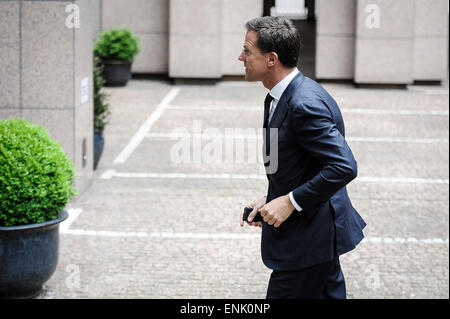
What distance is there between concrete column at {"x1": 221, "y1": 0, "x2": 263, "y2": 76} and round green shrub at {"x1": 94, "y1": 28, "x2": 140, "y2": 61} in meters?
2.75

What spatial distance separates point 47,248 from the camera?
6.95 meters

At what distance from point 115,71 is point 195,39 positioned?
233 centimetres

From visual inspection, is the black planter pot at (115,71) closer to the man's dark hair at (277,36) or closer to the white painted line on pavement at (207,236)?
the white painted line on pavement at (207,236)

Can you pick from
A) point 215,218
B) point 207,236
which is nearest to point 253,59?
point 207,236

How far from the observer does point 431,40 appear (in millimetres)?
21469

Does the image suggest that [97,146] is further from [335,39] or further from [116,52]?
[335,39]

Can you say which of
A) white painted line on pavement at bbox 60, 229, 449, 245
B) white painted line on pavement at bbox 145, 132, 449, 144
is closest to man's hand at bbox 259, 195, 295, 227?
white painted line on pavement at bbox 60, 229, 449, 245

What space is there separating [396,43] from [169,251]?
14081 mm

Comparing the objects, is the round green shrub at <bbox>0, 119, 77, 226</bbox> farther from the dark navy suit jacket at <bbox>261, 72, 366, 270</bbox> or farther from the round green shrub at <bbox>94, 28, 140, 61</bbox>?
the round green shrub at <bbox>94, 28, 140, 61</bbox>

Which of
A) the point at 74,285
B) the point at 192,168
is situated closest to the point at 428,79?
the point at 192,168

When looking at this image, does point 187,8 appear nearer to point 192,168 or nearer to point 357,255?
point 192,168

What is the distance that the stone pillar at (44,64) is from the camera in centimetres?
955

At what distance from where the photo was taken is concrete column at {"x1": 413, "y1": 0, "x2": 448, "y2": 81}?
2116 centimetres

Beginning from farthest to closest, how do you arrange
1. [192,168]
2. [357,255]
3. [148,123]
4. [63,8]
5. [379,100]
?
[379,100], [148,123], [192,168], [63,8], [357,255]
